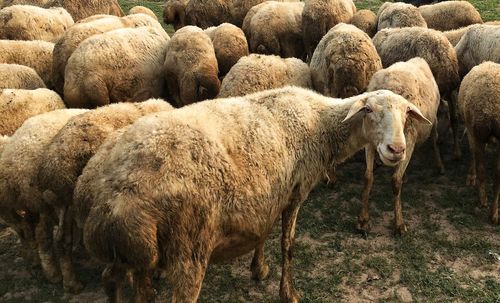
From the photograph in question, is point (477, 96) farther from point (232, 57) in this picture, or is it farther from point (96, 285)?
point (96, 285)

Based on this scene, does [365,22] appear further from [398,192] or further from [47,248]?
[47,248]

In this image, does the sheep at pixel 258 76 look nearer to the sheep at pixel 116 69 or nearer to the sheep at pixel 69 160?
the sheep at pixel 116 69

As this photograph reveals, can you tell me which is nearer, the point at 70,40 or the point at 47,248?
the point at 47,248

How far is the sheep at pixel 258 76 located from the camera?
→ 24.1 ft

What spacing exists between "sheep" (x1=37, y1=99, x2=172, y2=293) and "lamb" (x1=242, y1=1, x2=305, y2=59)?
630 cm

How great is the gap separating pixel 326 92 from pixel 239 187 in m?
4.16

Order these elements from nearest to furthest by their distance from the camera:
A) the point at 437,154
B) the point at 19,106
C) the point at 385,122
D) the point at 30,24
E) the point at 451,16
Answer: the point at 385,122, the point at 19,106, the point at 437,154, the point at 30,24, the point at 451,16

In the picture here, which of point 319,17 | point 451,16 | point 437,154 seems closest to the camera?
point 437,154

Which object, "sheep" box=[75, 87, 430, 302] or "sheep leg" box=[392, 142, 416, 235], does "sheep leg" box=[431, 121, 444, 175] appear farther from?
"sheep" box=[75, 87, 430, 302]

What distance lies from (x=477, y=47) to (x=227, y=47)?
194 inches

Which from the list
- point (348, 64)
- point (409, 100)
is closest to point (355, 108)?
point (409, 100)

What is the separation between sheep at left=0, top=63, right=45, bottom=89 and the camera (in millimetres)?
8094

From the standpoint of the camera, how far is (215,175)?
4086mm

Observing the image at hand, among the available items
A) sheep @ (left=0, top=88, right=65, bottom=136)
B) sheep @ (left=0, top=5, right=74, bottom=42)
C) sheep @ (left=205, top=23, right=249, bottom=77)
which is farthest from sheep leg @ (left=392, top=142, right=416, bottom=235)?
sheep @ (left=0, top=5, right=74, bottom=42)
